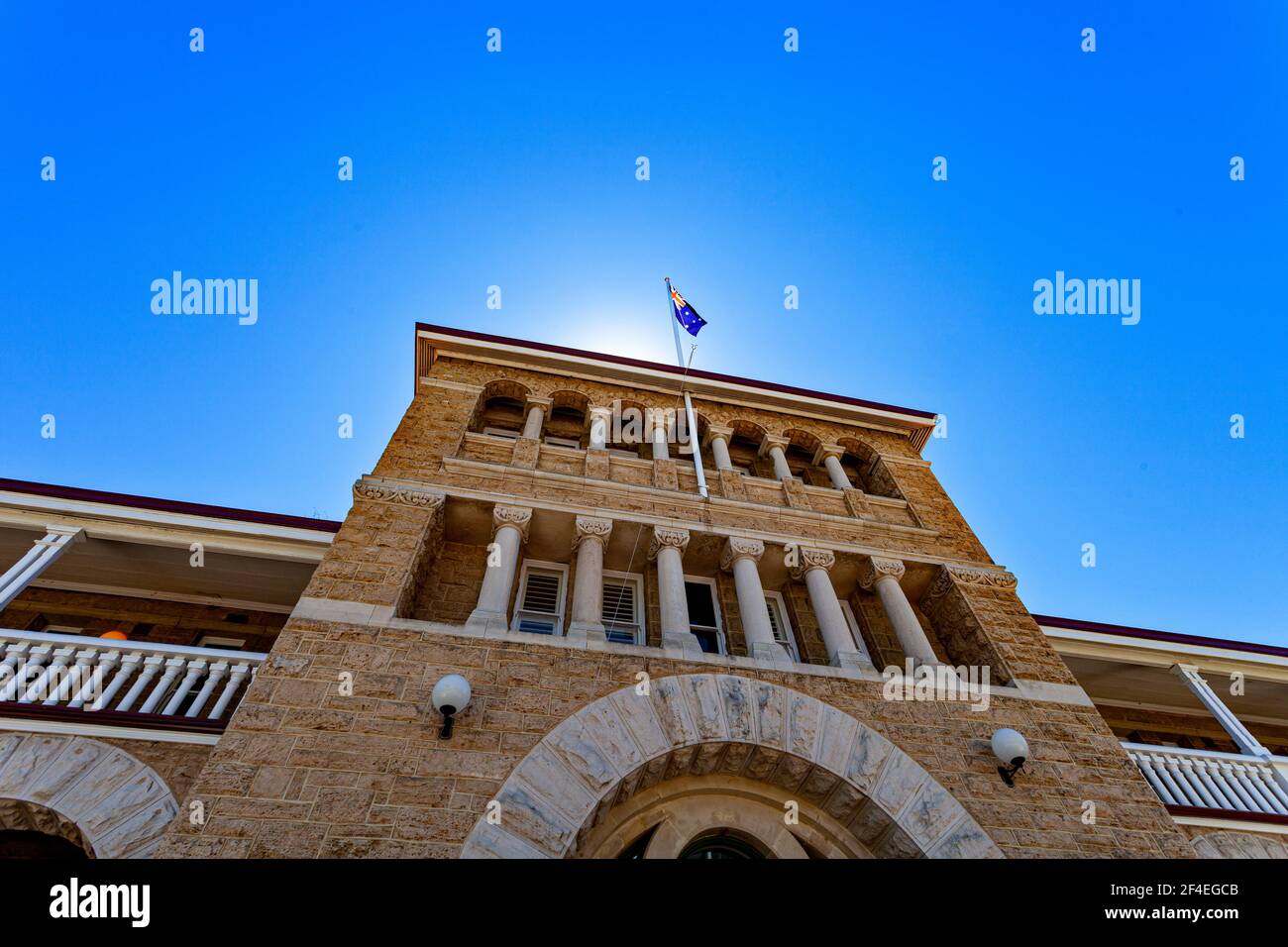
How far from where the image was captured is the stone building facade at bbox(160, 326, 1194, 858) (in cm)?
582

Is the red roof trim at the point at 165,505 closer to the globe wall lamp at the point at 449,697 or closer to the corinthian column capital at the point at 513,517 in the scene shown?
the corinthian column capital at the point at 513,517

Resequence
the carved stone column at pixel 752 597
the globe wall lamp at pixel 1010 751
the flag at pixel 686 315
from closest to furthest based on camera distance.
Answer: the globe wall lamp at pixel 1010 751
the carved stone column at pixel 752 597
the flag at pixel 686 315

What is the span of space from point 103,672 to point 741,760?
24.3 feet

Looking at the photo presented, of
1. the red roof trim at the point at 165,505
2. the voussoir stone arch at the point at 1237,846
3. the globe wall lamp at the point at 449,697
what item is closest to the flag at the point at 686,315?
the red roof trim at the point at 165,505

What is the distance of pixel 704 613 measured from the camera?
9.38 metres

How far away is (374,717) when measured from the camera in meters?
6.26

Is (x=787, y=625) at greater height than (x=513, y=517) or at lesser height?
lesser

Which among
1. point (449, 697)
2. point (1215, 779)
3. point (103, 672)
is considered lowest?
point (1215, 779)

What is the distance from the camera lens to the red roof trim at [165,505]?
9.12 m

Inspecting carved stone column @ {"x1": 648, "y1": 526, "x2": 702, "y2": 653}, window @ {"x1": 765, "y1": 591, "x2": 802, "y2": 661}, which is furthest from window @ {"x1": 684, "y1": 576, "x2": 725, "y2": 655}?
window @ {"x1": 765, "y1": 591, "x2": 802, "y2": 661}

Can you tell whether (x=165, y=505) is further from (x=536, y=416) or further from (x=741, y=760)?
(x=741, y=760)

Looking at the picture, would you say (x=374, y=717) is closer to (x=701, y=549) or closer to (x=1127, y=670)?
(x=701, y=549)

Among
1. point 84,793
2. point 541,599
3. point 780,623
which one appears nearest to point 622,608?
point 541,599
